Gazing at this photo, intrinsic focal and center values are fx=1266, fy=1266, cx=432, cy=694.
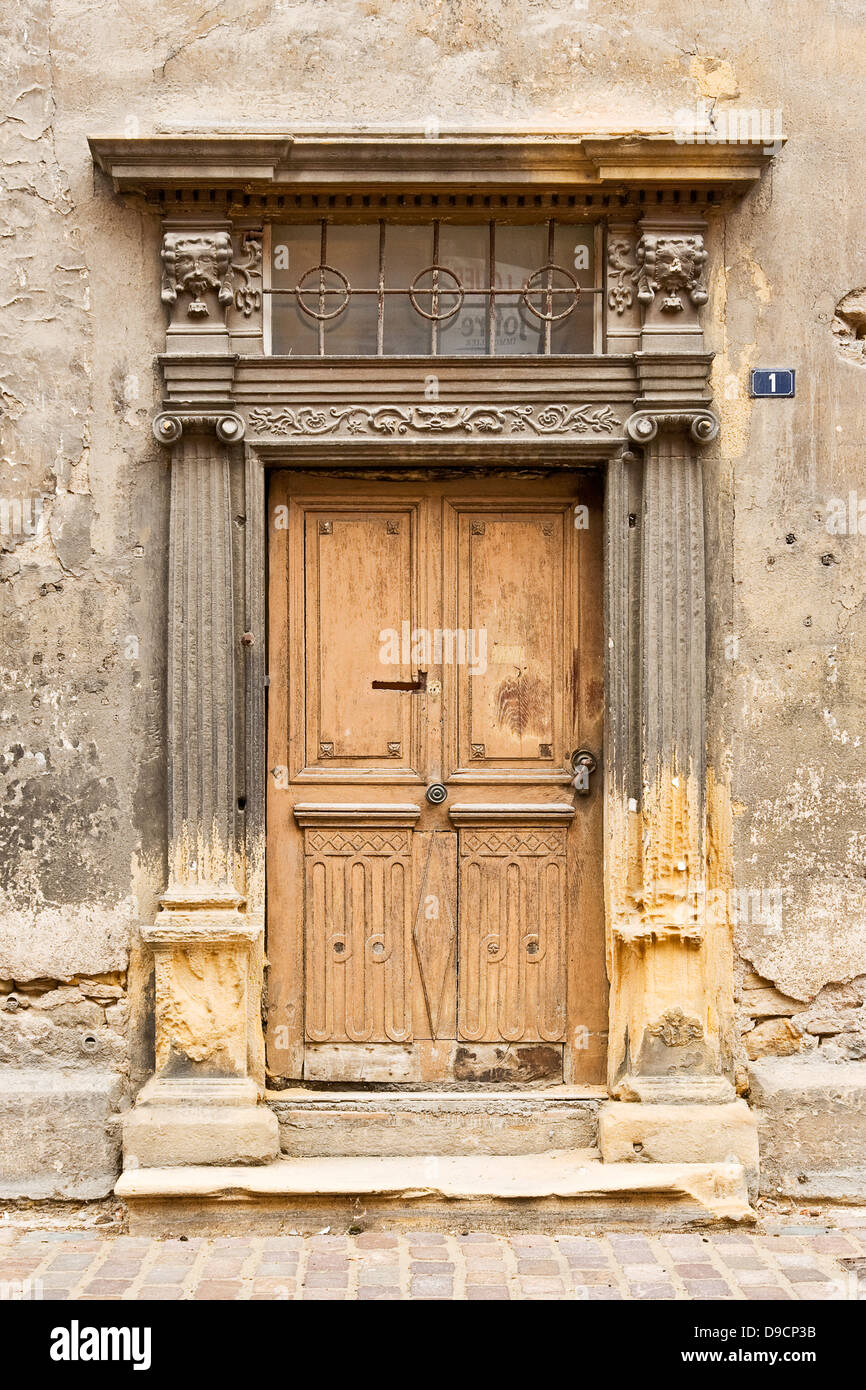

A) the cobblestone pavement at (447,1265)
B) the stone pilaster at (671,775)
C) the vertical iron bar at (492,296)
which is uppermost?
the vertical iron bar at (492,296)

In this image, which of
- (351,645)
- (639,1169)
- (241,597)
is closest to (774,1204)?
(639,1169)

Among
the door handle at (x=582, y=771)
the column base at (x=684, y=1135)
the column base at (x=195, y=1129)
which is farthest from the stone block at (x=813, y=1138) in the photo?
the column base at (x=195, y=1129)

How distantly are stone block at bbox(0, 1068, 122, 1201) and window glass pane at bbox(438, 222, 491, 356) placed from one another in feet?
10.2


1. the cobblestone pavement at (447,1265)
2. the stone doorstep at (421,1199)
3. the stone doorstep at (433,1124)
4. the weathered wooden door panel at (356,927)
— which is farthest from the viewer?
the weathered wooden door panel at (356,927)

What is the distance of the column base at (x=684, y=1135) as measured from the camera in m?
4.57

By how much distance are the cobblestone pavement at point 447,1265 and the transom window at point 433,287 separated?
3.22 meters

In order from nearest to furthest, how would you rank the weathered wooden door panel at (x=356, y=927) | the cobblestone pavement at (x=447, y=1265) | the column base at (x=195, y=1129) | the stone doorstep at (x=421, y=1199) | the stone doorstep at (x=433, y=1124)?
the cobblestone pavement at (x=447, y=1265) → the stone doorstep at (x=421, y=1199) → the column base at (x=195, y=1129) → the stone doorstep at (x=433, y=1124) → the weathered wooden door panel at (x=356, y=927)

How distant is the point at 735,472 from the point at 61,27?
9.95 ft

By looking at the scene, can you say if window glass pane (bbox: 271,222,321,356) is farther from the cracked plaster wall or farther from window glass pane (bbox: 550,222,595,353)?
window glass pane (bbox: 550,222,595,353)

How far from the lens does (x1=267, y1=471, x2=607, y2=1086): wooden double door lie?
4.87 meters

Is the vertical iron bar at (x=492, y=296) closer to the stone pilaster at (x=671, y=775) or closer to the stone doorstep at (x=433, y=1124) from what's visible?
the stone pilaster at (x=671, y=775)

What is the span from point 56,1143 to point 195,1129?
1.74 feet

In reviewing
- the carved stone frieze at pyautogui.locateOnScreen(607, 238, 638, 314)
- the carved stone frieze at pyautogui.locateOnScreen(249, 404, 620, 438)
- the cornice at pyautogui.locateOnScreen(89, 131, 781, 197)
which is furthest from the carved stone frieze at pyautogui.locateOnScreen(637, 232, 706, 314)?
the carved stone frieze at pyautogui.locateOnScreen(249, 404, 620, 438)

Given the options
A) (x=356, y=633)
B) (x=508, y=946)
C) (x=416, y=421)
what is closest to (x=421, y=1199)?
(x=508, y=946)
